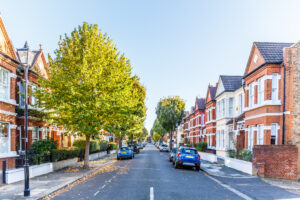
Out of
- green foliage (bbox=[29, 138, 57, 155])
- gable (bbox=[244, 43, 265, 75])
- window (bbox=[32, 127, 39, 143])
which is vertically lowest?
green foliage (bbox=[29, 138, 57, 155])

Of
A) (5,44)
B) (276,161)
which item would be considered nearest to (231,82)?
(276,161)

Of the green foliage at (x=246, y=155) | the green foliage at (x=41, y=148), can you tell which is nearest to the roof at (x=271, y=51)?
the green foliage at (x=246, y=155)

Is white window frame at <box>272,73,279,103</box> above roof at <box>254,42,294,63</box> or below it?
below

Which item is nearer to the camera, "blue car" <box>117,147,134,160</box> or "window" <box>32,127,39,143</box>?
"window" <box>32,127,39,143</box>

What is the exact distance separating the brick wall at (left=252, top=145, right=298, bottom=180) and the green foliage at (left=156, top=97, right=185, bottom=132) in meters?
33.1

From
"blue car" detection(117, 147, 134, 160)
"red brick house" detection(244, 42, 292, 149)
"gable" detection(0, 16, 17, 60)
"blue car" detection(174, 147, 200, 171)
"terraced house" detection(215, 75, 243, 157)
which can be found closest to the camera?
"gable" detection(0, 16, 17, 60)

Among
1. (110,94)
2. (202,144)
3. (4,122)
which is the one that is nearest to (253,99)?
(110,94)

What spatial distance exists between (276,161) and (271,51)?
8.33 metres

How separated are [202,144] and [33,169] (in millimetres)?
23761

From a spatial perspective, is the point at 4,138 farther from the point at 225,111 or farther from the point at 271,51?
the point at 225,111

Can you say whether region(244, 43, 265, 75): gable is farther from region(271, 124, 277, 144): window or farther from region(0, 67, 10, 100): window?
region(0, 67, 10, 100): window

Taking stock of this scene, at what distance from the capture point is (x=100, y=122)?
1656 cm

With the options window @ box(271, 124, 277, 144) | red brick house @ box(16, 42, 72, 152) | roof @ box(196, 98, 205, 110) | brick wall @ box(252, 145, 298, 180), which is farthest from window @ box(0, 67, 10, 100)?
roof @ box(196, 98, 205, 110)

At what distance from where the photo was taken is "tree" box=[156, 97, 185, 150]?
4800 centimetres
